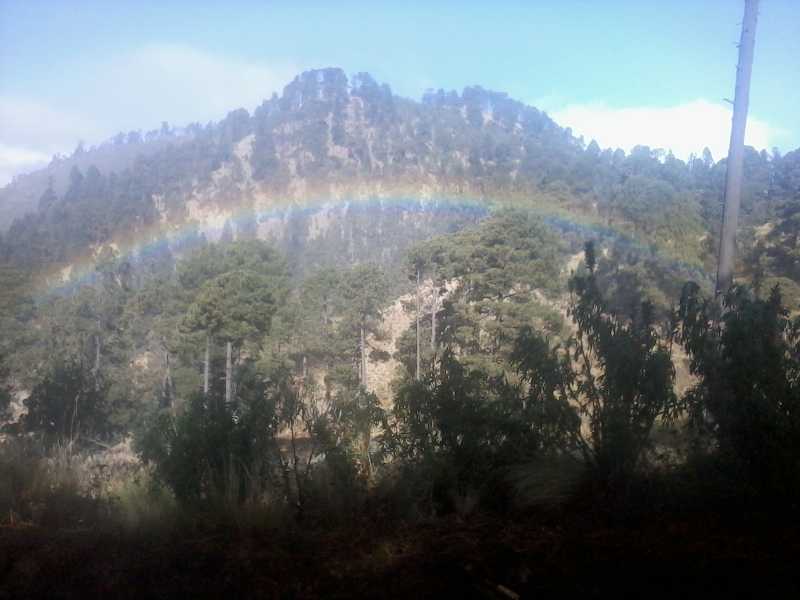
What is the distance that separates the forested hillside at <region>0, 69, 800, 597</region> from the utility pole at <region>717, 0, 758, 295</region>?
1.94 meters

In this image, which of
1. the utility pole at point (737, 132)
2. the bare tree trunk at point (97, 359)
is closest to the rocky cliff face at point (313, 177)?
the bare tree trunk at point (97, 359)

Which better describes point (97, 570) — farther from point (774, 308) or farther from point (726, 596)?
point (774, 308)

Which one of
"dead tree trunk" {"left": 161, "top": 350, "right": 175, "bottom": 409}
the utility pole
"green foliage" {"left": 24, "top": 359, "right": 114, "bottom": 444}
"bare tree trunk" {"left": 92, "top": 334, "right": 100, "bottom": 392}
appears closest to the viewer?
the utility pole

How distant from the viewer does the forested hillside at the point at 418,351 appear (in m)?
5.77

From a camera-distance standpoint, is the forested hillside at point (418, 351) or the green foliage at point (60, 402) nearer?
the forested hillside at point (418, 351)

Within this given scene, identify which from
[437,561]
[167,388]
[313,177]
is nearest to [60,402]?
[167,388]

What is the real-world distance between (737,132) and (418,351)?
1246 cm

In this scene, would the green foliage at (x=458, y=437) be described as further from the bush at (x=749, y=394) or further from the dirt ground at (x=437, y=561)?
the bush at (x=749, y=394)

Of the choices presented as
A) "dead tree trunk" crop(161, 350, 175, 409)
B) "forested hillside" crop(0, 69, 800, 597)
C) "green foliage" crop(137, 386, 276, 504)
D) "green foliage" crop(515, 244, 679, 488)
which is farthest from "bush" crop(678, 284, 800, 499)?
"dead tree trunk" crop(161, 350, 175, 409)

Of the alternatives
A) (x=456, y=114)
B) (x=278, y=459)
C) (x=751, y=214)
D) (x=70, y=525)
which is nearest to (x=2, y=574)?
(x=70, y=525)

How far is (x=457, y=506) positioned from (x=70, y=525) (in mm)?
3631

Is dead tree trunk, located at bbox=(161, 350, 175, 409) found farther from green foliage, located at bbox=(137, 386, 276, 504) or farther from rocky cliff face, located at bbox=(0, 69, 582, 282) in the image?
rocky cliff face, located at bbox=(0, 69, 582, 282)

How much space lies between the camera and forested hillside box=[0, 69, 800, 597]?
5770 mm

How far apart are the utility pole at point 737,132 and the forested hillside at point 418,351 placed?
1.94 m
